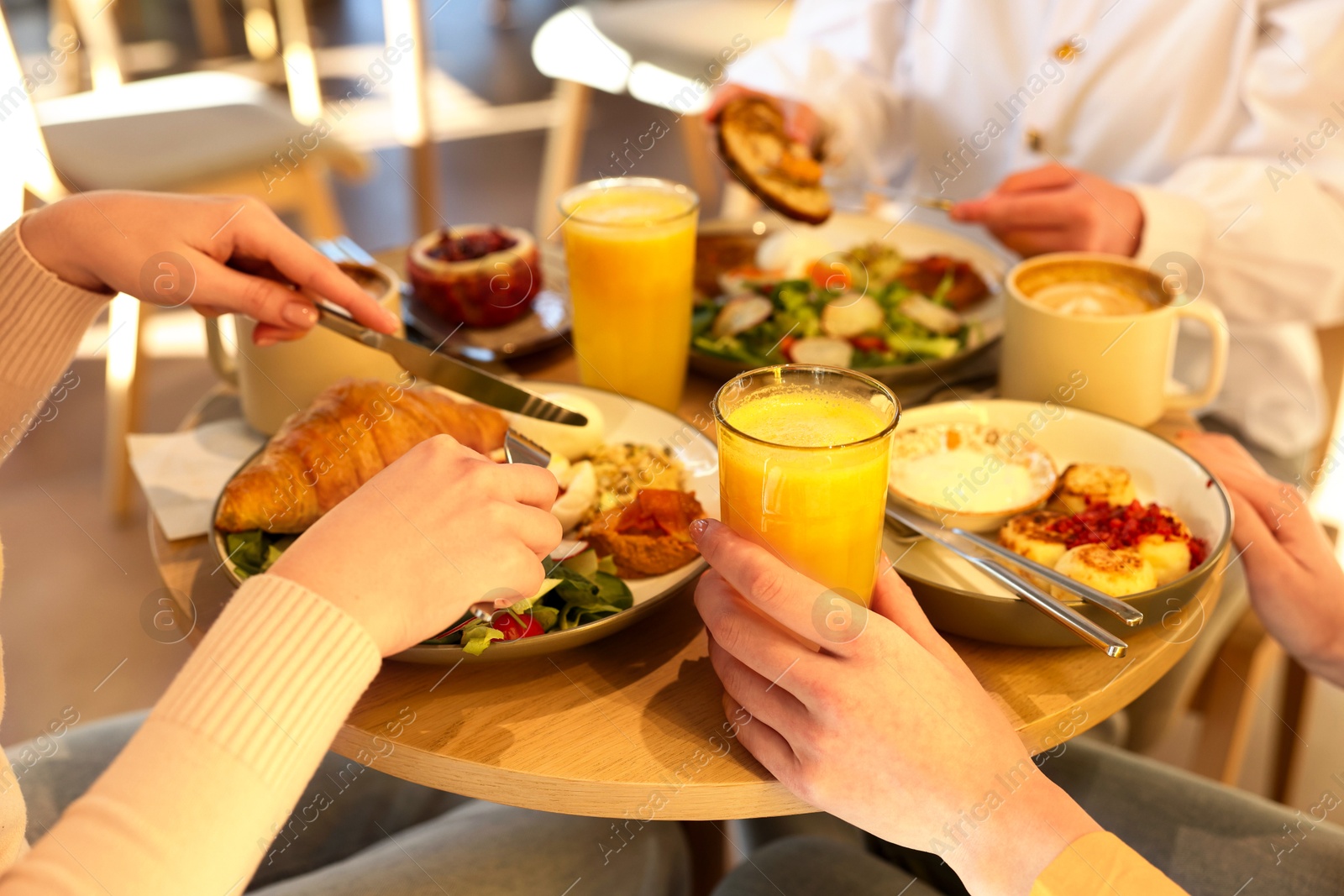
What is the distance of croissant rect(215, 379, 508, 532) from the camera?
3.02ft

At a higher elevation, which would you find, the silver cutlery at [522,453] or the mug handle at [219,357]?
the silver cutlery at [522,453]

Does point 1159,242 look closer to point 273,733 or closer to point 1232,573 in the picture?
point 1232,573

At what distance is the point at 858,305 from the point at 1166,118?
78 cm

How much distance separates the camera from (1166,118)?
175cm

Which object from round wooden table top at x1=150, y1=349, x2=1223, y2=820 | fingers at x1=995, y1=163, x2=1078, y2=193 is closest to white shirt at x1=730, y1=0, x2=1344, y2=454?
fingers at x1=995, y1=163, x2=1078, y2=193

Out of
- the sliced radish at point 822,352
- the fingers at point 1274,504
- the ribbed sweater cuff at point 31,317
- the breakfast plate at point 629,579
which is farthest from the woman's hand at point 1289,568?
the ribbed sweater cuff at point 31,317

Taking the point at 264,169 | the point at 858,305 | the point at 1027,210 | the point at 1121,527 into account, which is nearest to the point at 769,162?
the point at 858,305

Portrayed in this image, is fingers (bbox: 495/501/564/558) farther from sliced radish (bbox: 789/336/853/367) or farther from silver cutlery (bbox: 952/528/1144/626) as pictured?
sliced radish (bbox: 789/336/853/367)

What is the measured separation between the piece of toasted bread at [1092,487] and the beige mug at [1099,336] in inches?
7.1

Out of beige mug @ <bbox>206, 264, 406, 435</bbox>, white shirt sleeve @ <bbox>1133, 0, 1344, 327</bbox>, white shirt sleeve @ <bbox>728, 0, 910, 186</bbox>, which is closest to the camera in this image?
beige mug @ <bbox>206, 264, 406, 435</bbox>

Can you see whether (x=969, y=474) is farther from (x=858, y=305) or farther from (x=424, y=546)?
(x=424, y=546)

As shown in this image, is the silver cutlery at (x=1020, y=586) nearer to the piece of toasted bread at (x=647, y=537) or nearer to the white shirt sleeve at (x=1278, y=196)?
the piece of toasted bread at (x=647, y=537)

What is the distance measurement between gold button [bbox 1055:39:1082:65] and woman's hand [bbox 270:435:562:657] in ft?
4.62

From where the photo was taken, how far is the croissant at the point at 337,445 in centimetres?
92
